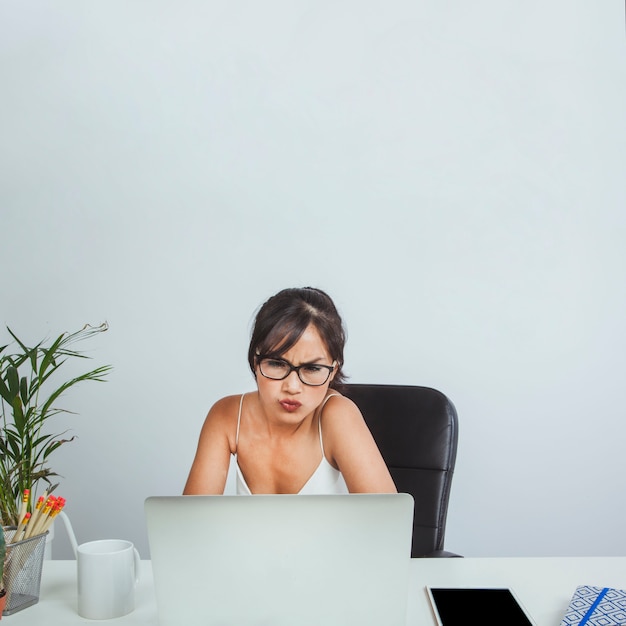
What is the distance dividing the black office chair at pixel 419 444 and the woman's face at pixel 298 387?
0.19m

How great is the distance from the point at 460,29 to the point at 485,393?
136cm

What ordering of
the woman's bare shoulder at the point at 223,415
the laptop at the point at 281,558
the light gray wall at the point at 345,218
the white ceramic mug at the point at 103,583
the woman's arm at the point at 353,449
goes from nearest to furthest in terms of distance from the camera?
the laptop at the point at 281,558, the white ceramic mug at the point at 103,583, the woman's arm at the point at 353,449, the woman's bare shoulder at the point at 223,415, the light gray wall at the point at 345,218

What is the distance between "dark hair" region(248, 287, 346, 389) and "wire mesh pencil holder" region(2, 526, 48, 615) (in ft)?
2.31


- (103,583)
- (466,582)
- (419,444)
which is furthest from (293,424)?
(103,583)

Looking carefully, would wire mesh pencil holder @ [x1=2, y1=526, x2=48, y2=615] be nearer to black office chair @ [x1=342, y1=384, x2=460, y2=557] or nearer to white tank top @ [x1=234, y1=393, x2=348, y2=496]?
white tank top @ [x1=234, y1=393, x2=348, y2=496]

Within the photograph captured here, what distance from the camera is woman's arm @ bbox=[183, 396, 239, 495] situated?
1783 millimetres

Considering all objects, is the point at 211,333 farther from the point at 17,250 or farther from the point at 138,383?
the point at 17,250

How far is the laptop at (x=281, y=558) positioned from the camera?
993 millimetres

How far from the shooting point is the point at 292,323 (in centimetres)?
180

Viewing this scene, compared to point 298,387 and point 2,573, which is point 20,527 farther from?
point 298,387

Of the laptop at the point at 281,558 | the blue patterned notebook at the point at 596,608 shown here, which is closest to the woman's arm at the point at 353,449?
the blue patterned notebook at the point at 596,608

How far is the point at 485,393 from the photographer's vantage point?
2729mm

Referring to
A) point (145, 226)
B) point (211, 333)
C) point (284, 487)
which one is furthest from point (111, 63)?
point (284, 487)

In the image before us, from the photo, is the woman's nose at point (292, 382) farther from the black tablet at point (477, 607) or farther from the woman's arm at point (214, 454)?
the black tablet at point (477, 607)
